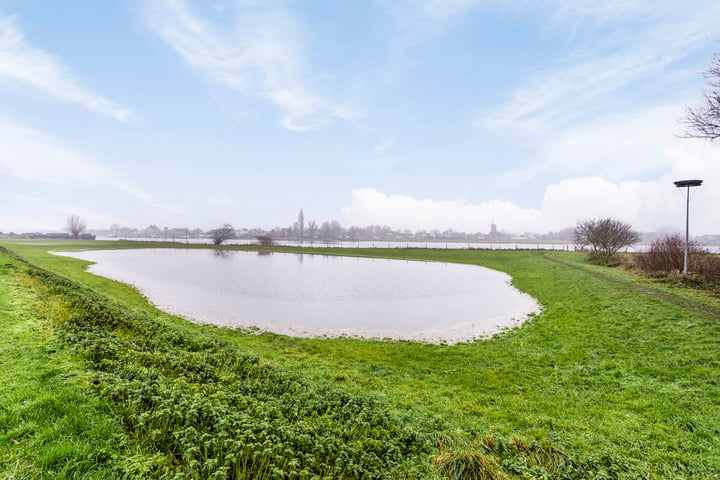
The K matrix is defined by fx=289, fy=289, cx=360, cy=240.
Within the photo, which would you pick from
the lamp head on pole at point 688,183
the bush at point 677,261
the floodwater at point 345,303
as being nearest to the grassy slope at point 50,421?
the floodwater at point 345,303

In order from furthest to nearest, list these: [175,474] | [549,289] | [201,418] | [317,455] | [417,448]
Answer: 1. [549,289]
2. [417,448]
3. [201,418]
4. [317,455]
5. [175,474]

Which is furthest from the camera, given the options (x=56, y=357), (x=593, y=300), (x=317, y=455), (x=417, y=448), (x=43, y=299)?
(x=593, y=300)

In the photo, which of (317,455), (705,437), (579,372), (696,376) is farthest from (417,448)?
(696,376)

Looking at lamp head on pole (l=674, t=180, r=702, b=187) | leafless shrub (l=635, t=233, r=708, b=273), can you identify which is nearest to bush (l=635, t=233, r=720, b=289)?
leafless shrub (l=635, t=233, r=708, b=273)

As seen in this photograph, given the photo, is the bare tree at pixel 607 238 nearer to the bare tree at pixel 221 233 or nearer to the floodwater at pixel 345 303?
the floodwater at pixel 345 303

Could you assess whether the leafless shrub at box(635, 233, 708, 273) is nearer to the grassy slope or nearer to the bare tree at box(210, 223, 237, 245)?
the grassy slope

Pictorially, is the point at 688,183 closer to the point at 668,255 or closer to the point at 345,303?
the point at 668,255

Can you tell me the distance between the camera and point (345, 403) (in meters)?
5.18

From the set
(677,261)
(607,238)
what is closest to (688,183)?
(677,261)

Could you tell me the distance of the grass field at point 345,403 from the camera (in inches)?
126

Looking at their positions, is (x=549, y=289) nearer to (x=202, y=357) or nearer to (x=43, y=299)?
(x=202, y=357)

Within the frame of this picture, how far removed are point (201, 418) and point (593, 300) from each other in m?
17.6

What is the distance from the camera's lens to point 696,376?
657cm

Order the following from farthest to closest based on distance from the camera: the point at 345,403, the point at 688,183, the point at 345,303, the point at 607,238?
the point at 607,238
the point at 688,183
the point at 345,303
the point at 345,403
